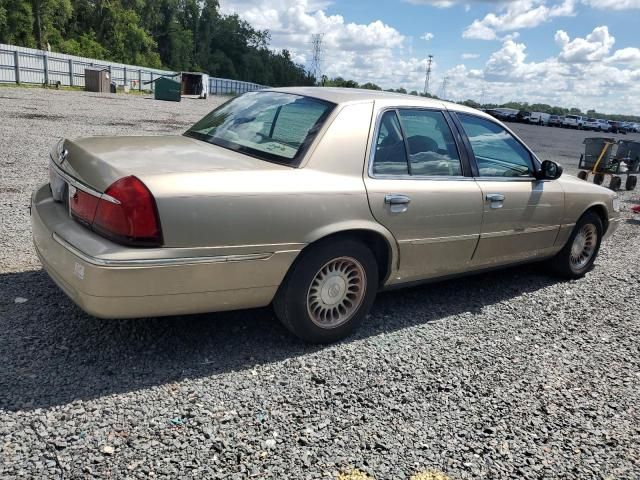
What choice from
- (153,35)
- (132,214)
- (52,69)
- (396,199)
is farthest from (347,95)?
(153,35)

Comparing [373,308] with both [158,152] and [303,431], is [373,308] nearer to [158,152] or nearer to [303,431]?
[303,431]

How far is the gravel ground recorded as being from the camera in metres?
2.50

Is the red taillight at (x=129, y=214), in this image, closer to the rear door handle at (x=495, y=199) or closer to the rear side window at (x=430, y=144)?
the rear side window at (x=430, y=144)

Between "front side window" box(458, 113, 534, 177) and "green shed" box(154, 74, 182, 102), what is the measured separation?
3438 cm

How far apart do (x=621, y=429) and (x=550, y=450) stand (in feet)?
1.87

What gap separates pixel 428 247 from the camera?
12.9 feet

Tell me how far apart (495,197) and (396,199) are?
1.09 m

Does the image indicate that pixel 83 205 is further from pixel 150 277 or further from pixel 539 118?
pixel 539 118

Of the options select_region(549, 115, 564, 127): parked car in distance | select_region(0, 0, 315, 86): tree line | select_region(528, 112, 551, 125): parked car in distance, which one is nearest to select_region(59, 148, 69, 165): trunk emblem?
select_region(0, 0, 315, 86): tree line

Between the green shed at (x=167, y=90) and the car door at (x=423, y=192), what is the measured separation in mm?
34770

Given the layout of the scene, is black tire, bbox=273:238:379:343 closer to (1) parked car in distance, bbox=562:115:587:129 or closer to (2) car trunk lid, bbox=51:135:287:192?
(2) car trunk lid, bbox=51:135:287:192

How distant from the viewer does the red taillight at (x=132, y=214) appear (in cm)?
275

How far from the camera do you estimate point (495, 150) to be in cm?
457

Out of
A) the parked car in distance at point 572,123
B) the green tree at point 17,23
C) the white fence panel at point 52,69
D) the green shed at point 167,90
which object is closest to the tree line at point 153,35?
the green tree at point 17,23
